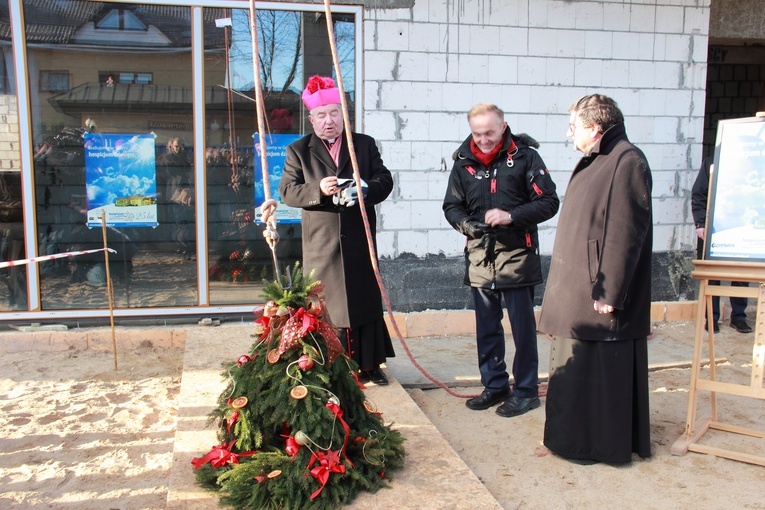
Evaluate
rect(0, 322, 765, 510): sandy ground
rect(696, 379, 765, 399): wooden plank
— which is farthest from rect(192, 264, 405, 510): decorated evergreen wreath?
rect(696, 379, 765, 399): wooden plank

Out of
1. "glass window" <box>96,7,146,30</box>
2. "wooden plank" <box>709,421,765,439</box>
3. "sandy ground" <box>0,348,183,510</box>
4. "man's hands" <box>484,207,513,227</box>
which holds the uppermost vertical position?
"glass window" <box>96,7,146,30</box>

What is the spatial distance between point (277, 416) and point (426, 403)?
174 cm

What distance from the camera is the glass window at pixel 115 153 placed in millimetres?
5453

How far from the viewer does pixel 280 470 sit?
264 centimetres

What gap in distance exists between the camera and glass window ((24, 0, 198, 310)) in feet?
17.9

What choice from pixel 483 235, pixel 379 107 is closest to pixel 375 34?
pixel 379 107

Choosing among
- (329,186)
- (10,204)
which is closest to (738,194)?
(329,186)

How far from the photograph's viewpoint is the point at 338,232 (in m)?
3.93

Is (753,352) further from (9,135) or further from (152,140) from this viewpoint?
(9,135)

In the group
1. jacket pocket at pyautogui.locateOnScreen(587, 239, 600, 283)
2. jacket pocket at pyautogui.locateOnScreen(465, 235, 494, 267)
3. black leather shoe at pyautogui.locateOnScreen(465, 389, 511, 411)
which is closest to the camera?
jacket pocket at pyautogui.locateOnScreen(587, 239, 600, 283)

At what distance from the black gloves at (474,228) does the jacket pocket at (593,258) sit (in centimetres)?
73

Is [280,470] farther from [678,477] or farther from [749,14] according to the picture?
[749,14]

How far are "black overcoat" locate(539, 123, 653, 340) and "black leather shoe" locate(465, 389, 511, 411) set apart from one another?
2.75ft

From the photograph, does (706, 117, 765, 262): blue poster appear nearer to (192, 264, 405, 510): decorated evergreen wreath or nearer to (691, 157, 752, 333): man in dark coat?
(192, 264, 405, 510): decorated evergreen wreath
